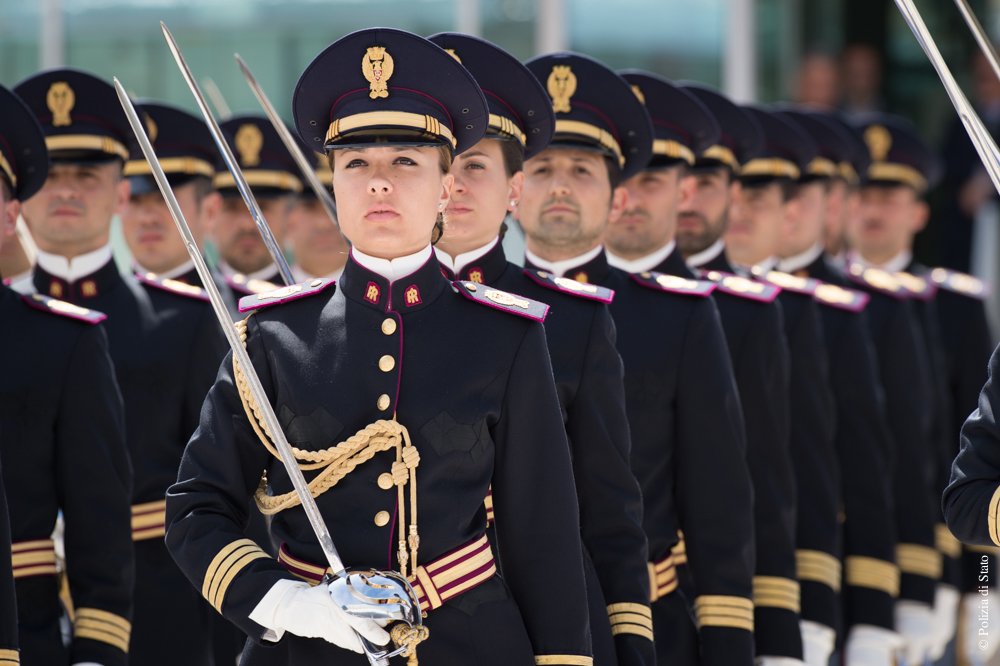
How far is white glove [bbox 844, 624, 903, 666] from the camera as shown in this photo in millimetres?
6387

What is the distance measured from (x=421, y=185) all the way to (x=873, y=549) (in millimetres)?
3466

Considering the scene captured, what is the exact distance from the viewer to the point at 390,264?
3.47 m

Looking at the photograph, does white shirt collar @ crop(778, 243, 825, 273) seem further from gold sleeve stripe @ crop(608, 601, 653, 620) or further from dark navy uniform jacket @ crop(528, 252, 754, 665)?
gold sleeve stripe @ crop(608, 601, 653, 620)

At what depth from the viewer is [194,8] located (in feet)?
36.9

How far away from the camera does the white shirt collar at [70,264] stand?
5.20 metres

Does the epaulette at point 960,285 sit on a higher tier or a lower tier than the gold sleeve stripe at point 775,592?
higher

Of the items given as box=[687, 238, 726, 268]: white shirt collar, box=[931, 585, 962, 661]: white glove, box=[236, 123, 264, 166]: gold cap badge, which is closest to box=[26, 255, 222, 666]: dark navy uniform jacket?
box=[687, 238, 726, 268]: white shirt collar

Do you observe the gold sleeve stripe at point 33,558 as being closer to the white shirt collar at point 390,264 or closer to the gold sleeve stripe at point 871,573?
the white shirt collar at point 390,264

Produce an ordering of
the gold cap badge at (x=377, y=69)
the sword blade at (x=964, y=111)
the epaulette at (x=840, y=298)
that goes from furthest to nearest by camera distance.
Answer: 1. the epaulette at (x=840, y=298)
2. the sword blade at (x=964, y=111)
3. the gold cap badge at (x=377, y=69)

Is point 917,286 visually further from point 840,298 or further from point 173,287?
point 173,287

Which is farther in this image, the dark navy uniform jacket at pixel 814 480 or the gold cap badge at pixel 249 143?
the gold cap badge at pixel 249 143

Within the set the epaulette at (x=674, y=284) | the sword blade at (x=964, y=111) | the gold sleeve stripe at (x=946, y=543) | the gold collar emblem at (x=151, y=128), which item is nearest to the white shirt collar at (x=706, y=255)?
the epaulette at (x=674, y=284)

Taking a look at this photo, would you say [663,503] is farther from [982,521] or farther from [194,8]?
[194,8]

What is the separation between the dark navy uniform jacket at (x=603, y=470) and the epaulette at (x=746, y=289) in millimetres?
1267
